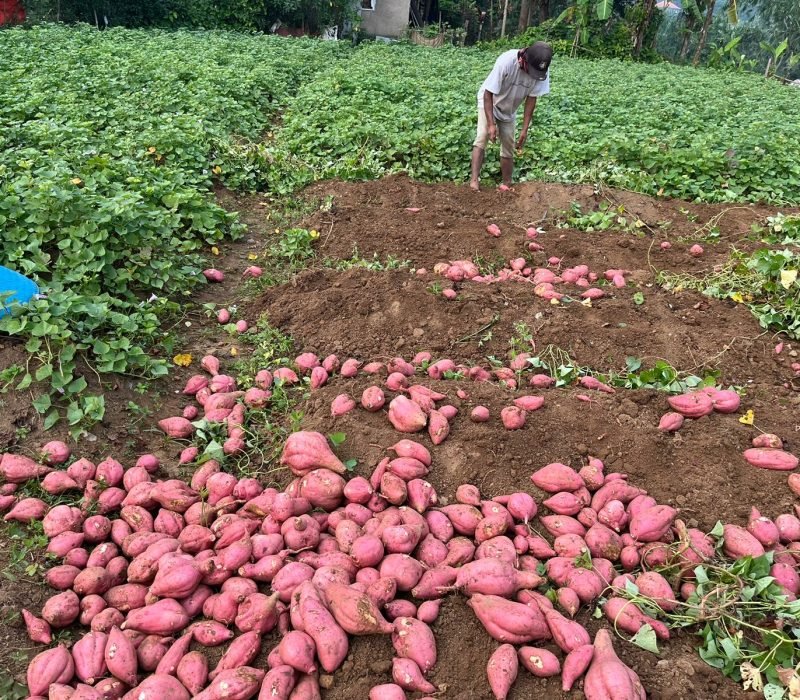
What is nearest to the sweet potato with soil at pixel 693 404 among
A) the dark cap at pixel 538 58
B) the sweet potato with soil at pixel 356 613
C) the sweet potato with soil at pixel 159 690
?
the sweet potato with soil at pixel 356 613

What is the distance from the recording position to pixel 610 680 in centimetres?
195

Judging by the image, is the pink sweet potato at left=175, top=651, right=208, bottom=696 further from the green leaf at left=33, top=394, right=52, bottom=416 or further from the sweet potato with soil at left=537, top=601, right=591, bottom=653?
the green leaf at left=33, top=394, right=52, bottom=416

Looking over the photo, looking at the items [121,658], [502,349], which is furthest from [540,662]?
[502,349]

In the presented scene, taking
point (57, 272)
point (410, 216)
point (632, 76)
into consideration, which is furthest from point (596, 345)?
point (632, 76)

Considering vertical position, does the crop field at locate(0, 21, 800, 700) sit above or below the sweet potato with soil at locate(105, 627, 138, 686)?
above

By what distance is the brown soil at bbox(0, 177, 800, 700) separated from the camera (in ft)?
7.54

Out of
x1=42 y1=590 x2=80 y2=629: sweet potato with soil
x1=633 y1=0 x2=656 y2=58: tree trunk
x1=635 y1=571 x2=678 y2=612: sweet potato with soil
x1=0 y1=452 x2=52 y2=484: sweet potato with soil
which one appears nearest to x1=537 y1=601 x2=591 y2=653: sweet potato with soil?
x1=635 y1=571 x2=678 y2=612: sweet potato with soil

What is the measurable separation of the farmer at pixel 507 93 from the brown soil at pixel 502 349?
708mm

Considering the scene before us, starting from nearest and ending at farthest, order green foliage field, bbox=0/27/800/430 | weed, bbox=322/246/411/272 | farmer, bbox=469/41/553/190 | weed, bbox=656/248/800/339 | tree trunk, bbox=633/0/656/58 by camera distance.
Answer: green foliage field, bbox=0/27/800/430
weed, bbox=656/248/800/339
weed, bbox=322/246/411/272
farmer, bbox=469/41/553/190
tree trunk, bbox=633/0/656/58

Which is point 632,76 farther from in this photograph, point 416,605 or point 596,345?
point 416,605

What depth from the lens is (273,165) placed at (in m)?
7.64

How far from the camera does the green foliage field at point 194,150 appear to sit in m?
3.96

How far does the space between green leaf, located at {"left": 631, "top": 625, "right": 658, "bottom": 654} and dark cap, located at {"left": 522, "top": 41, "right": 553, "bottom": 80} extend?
6.18m

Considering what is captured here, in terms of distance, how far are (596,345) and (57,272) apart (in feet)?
12.2
